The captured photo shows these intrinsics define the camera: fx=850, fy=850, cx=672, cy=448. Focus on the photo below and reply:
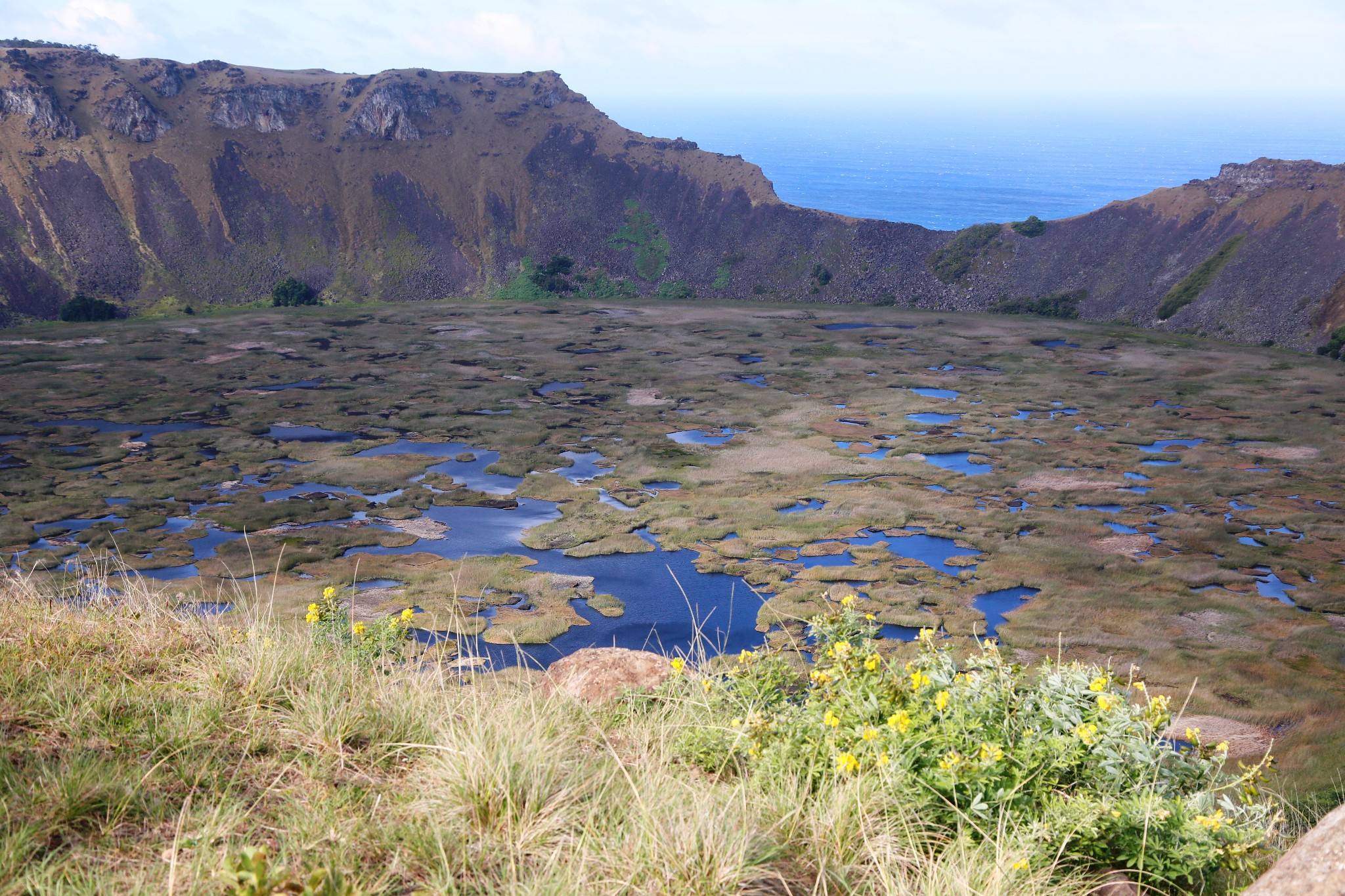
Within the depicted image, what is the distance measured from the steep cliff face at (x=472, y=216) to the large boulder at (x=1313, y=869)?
53.4 meters

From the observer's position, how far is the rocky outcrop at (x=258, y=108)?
6981 cm

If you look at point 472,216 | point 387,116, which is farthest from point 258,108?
point 472,216

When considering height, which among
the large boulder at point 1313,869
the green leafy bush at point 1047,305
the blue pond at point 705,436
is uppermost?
the green leafy bush at point 1047,305

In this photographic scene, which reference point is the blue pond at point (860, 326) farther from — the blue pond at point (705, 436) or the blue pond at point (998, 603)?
the blue pond at point (998, 603)

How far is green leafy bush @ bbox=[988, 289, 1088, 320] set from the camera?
184ft

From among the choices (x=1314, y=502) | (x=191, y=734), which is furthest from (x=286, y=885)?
(x=1314, y=502)

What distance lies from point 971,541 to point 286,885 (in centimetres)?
2005

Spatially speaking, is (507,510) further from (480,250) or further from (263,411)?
(480,250)

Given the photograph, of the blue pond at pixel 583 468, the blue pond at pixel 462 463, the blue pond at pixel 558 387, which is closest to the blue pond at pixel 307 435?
the blue pond at pixel 462 463

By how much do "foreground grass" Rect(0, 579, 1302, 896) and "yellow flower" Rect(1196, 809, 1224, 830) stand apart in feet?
2.83

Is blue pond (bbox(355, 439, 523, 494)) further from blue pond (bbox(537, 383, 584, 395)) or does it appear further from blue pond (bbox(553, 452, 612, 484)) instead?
blue pond (bbox(537, 383, 584, 395))

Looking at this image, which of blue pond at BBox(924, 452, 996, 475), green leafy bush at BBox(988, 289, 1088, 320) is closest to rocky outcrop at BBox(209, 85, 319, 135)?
green leafy bush at BBox(988, 289, 1088, 320)

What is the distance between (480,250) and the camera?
6894 centimetres

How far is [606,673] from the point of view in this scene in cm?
780
